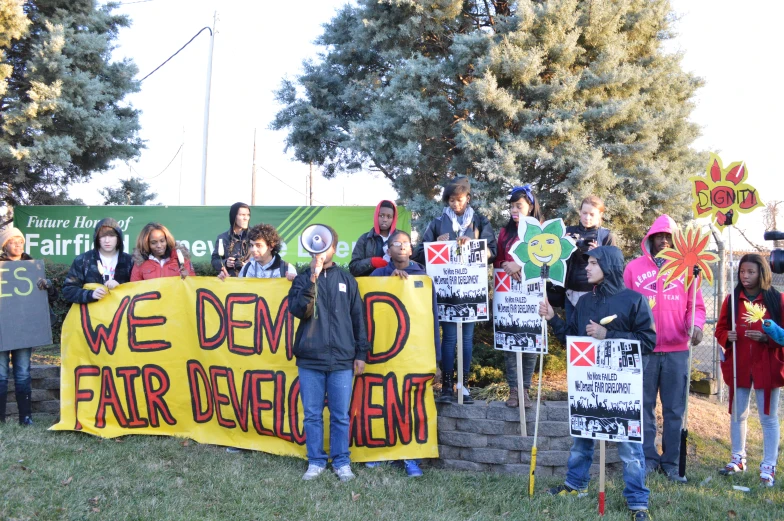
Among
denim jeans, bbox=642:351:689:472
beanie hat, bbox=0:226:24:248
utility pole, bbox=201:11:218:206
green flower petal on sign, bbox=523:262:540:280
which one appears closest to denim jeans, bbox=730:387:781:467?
denim jeans, bbox=642:351:689:472

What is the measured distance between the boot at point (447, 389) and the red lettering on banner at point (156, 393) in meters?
2.47

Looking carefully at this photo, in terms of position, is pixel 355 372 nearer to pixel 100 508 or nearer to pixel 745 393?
pixel 100 508

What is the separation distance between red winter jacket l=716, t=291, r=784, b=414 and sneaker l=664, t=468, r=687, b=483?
90 centimetres

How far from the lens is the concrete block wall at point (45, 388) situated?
22.2ft

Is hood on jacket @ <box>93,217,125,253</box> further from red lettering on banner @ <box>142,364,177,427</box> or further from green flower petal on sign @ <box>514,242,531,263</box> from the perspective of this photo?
green flower petal on sign @ <box>514,242,531,263</box>

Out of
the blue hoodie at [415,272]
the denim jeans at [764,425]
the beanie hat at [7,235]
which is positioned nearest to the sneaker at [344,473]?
the blue hoodie at [415,272]

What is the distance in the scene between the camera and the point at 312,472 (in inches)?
201

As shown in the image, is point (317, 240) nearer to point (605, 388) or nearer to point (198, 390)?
point (198, 390)

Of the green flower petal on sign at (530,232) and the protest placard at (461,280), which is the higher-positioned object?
the green flower petal on sign at (530,232)

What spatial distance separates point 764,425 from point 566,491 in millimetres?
1933

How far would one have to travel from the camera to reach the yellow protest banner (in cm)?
561

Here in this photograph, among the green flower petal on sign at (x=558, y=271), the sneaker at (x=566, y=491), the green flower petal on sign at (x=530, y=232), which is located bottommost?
the sneaker at (x=566, y=491)

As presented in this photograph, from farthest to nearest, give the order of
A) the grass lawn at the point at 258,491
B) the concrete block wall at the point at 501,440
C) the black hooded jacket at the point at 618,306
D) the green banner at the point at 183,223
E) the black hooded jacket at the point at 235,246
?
the green banner at the point at 183,223
the black hooded jacket at the point at 235,246
the concrete block wall at the point at 501,440
the black hooded jacket at the point at 618,306
the grass lawn at the point at 258,491

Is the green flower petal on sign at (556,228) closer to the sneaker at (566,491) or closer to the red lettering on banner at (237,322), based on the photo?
the sneaker at (566,491)
